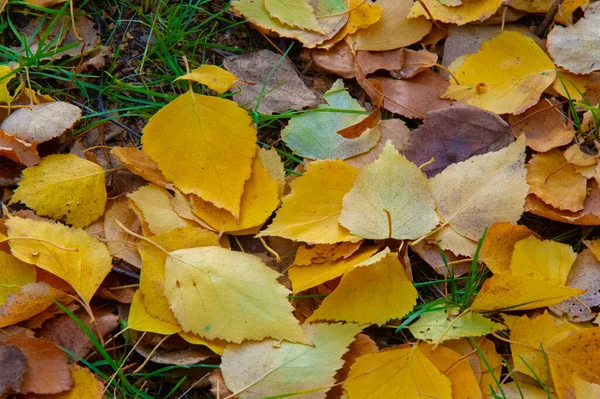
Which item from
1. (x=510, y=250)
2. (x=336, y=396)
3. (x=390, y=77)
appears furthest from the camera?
(x=390, y=77)

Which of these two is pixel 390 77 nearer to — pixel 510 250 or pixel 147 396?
pixel 510 250

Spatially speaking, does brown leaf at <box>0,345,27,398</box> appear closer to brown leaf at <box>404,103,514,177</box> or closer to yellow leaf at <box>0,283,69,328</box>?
yellow leaf at <box>0,283,69,328</box>

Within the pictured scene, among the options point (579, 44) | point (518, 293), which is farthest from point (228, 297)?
point (579, 44)

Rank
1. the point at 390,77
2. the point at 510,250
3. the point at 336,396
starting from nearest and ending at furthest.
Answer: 1. the point at 336,396
2. the point at 510,250
3. the point at 390,77

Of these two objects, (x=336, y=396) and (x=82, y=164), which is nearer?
(x=336, y=396)

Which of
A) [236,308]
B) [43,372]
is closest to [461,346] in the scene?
[236,308]
